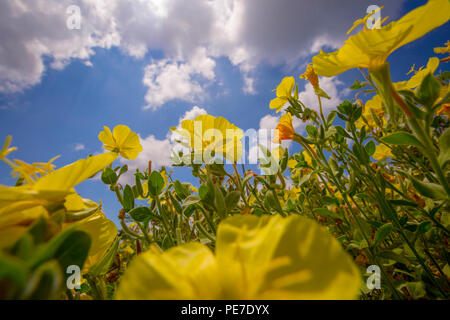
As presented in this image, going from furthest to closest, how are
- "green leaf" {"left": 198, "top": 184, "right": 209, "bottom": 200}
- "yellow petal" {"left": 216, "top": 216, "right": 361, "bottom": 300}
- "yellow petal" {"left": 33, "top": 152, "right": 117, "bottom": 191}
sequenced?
"green leaf" {"left": 198, "top": 184, "right": 209, "bottom": 200} < "yellow petal" {"left": 33, "top": 152, "right": 117, "bottom": 191} < "yellow petal" {"left": 216, "top": 216, "right": 361, "bottom": 300}

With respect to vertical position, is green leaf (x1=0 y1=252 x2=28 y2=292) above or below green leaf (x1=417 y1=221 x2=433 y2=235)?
below

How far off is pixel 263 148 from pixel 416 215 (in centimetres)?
96

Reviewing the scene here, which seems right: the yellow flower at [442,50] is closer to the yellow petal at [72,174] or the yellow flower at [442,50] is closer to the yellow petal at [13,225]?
the yellow petal at [72,174]

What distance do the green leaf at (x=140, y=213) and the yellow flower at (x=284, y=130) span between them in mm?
997

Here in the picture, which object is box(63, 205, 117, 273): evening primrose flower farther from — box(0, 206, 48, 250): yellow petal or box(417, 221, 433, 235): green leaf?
box(417, 221, 433, 235): green leaf

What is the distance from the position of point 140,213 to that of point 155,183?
A: 138 mm

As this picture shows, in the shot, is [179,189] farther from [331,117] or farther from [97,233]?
[331,117]

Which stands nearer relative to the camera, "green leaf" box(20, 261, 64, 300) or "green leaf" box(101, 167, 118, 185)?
"green leaf" box(20, 261, 64, 300)

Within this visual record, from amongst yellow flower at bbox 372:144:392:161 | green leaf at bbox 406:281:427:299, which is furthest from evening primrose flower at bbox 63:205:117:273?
yellow flower at bbox 372:144:392:161

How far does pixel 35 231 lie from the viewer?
1.27 ft

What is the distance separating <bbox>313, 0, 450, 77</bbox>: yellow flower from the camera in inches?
23.2

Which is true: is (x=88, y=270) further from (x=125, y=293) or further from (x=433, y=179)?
(x=433, y=179)

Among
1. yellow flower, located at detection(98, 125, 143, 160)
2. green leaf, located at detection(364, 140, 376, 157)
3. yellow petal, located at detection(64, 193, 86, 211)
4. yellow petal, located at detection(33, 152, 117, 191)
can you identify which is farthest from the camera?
yellow flower, located at detection(98, 125, 143, 160)

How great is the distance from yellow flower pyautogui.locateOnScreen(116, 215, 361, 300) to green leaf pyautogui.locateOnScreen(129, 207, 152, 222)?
0.55 meters
